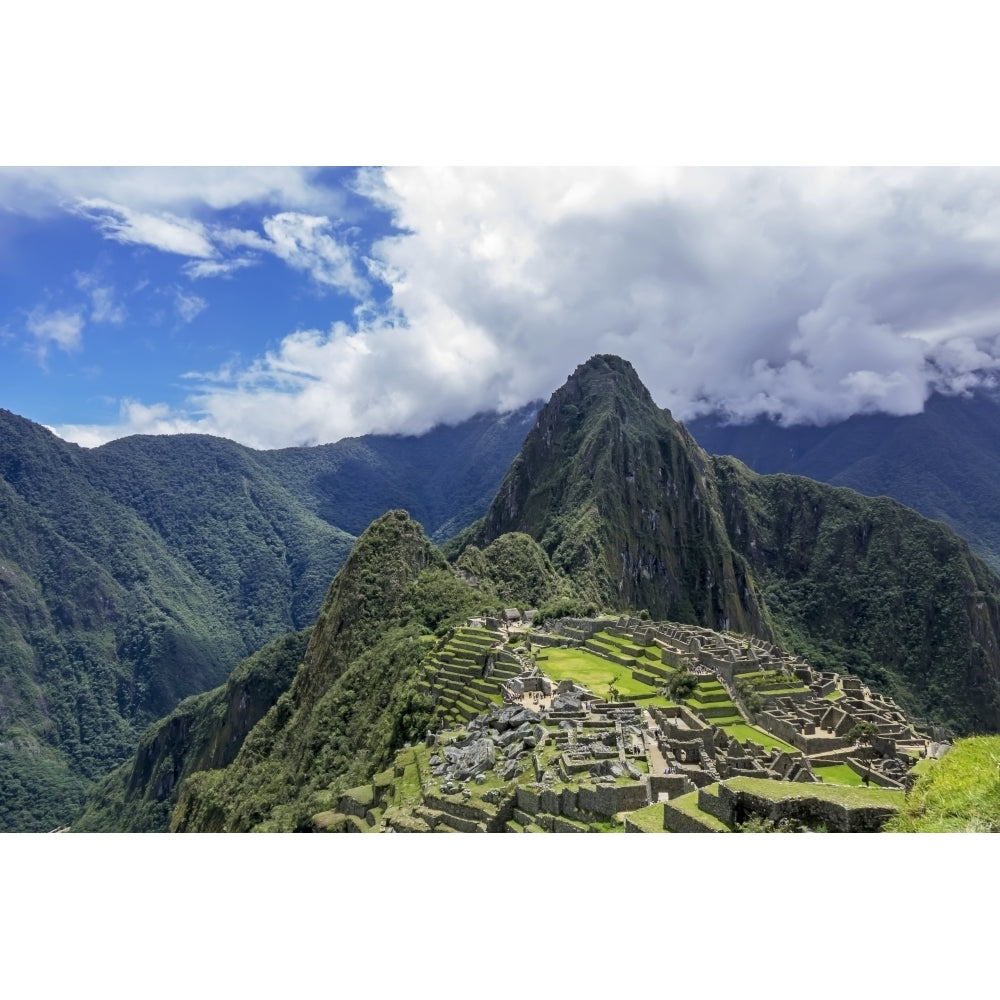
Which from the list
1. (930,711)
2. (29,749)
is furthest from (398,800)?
(29,749)

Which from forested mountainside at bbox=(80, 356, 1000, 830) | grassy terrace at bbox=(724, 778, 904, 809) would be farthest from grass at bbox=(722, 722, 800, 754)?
grassy terrace at bbox=(724, 778, 904, 809)

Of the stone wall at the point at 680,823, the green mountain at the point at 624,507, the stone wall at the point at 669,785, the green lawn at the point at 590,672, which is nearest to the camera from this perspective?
the stone wall at the point at 680,823

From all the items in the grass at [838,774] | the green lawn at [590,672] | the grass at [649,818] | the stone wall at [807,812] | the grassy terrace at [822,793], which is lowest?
the grass at [649,818]

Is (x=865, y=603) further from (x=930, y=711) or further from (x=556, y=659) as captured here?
(x=556, y=659)

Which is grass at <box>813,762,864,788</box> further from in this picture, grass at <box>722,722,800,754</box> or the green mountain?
the green mountain

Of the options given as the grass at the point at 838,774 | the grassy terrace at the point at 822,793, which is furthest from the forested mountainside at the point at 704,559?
the grassy terrace at the point at 822,793

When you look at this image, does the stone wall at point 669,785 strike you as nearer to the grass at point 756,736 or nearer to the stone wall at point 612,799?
the stone wall at point 612,799
